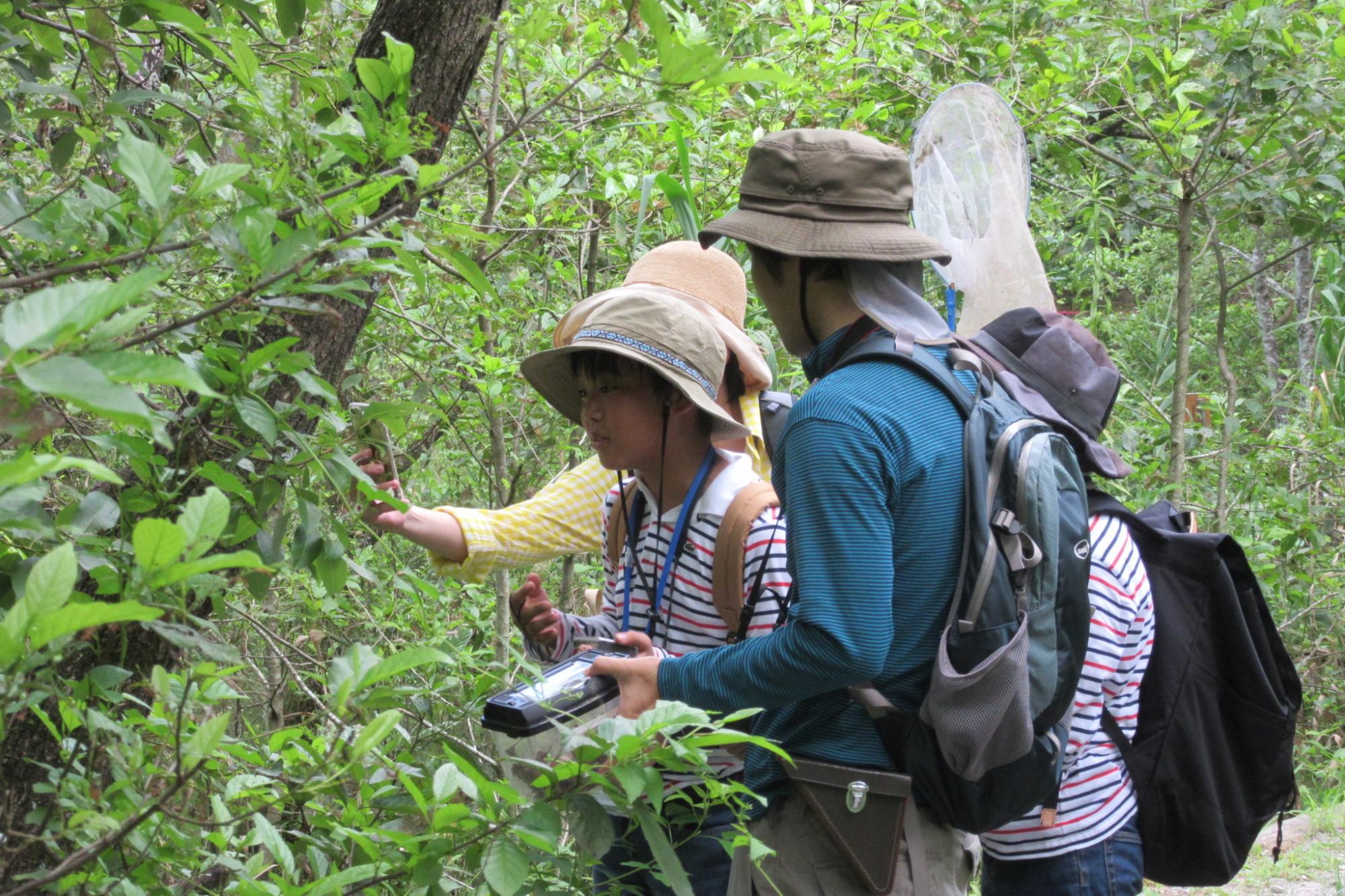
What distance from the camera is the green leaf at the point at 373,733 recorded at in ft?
3.94

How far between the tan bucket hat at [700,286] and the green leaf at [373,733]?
1.32 meters

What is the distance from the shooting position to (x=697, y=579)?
213 cm

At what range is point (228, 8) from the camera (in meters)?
2.20

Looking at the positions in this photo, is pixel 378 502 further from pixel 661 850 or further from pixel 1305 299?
pixel 1305 299

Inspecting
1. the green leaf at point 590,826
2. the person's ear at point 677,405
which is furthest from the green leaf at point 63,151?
the green leaf at point 590,826

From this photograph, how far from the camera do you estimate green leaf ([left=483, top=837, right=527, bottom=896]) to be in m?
1.23

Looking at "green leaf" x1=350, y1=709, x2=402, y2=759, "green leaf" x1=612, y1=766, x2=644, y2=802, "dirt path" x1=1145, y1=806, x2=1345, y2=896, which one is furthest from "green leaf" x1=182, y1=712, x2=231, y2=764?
"dirt path" x1=1145, y1=806, x2=1345, y2=896

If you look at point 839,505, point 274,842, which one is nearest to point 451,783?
point 274,842

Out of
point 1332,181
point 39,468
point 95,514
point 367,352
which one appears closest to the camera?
point 39,468

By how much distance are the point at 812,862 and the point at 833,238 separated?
91 centimetres

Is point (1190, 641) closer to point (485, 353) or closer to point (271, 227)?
point (271, 227)

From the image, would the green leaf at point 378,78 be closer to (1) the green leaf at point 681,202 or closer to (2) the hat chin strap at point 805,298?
(2) the hat chin strap at point 805,298

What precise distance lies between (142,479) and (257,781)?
1.41 feet

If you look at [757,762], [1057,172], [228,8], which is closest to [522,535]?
[757,762]
